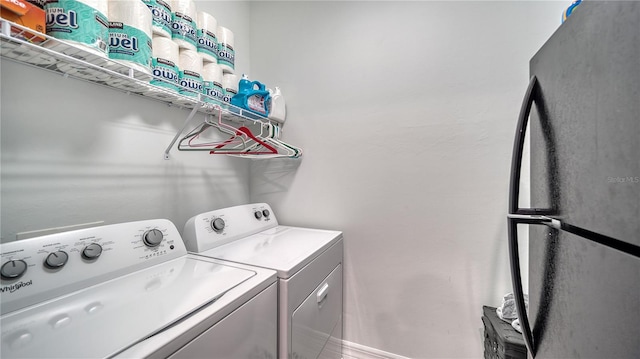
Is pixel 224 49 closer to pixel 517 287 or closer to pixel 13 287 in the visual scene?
pixel 13 287

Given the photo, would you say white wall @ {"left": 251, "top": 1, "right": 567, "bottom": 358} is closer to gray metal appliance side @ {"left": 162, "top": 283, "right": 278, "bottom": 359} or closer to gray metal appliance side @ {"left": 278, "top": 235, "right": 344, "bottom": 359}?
gray metal appliance side @ {"left": 278, "top": 235, "right": 344, "bottom": 359}

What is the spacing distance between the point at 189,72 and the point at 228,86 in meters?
0.28

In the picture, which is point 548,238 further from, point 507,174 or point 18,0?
point 18,0

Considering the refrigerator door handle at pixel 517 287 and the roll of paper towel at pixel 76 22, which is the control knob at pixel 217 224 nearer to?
the roll of paper towel at pixel 76 22

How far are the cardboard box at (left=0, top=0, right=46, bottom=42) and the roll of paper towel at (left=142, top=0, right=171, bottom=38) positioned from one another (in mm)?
411

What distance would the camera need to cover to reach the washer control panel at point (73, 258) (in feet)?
2.11

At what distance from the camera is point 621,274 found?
38cm

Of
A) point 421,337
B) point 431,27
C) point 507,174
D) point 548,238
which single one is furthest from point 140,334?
point 431,27

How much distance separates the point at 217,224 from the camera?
1.25 m

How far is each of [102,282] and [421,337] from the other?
5.32ft

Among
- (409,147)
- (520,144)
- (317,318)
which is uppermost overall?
(409,147)

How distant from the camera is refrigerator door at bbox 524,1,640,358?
1.20 feet

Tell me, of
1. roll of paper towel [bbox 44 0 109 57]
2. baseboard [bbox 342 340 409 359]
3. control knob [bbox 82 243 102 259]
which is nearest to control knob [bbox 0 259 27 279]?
control knob [bbox 82 243 102 259]

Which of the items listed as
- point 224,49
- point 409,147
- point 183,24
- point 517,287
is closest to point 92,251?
point 183,24
